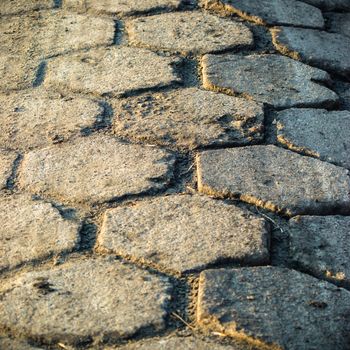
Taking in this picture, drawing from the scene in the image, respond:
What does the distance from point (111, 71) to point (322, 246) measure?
1012 mm

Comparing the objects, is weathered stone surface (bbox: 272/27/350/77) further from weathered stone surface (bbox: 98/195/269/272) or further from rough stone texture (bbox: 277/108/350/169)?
weathered stone surface (bbox: 98/195/269/272)

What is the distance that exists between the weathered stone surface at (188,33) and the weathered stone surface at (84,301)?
3.71ft

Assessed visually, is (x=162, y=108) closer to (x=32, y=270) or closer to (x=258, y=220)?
(x=258, y=220)

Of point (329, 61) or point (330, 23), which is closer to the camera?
point (329, 61)

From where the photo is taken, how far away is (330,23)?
9.75 ft

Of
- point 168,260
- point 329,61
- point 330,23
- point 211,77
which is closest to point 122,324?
point 168,260

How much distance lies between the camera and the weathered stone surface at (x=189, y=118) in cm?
218

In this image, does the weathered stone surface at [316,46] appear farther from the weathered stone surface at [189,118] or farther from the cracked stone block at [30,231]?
the cracked stone block at [30,231]

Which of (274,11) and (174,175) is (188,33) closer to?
(274,11)

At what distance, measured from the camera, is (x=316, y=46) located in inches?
107

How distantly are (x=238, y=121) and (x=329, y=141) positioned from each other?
0.79 feet

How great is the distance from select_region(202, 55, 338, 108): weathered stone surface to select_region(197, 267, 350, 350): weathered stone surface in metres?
0.79

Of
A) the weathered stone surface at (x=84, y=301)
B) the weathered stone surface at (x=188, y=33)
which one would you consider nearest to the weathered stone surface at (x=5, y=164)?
the weathered stone surface at (x=84, y=301)

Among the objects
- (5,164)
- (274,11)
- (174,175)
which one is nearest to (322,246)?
(174,175)
